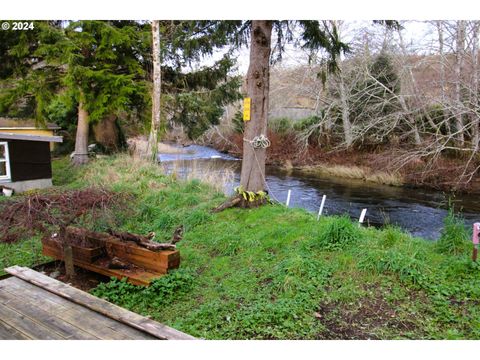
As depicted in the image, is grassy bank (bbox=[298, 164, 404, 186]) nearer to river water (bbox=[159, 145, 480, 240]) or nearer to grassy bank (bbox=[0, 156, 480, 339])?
river water (bbox=[159, 145, 480, 240])

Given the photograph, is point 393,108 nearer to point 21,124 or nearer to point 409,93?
point 409,93

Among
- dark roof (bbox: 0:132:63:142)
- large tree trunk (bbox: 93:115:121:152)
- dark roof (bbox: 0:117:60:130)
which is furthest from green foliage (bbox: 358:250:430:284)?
large tree trunk (bbox: 93:115:121:152)

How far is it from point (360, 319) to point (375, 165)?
10.5 m

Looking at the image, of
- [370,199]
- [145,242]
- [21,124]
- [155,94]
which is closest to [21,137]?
[155,94]

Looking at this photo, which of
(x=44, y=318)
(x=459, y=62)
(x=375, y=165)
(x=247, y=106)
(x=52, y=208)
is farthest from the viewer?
(x=375, y=165)

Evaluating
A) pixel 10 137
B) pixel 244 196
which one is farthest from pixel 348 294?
pixel 10 137

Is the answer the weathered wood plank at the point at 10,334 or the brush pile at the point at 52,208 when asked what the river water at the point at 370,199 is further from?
the weathered wood plank at the point at 10,334

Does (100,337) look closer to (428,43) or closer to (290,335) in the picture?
(290,335)

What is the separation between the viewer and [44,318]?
7.30 feet

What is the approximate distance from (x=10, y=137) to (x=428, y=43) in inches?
412

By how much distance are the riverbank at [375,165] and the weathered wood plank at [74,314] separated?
33.1 ft

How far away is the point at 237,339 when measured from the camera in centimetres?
231

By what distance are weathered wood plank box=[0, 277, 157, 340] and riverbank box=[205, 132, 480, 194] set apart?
33.1 feet

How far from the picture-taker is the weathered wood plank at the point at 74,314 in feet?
6.82
